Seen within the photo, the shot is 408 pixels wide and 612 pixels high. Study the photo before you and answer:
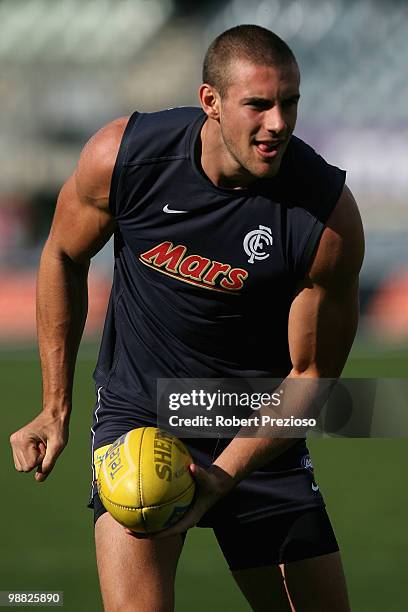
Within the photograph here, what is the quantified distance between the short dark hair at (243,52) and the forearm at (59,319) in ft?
3.24

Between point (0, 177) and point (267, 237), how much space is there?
1433 cm

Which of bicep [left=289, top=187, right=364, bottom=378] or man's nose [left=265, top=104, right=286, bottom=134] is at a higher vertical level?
Result: man's nose [left=265, top=104, right=286, bottom=134]

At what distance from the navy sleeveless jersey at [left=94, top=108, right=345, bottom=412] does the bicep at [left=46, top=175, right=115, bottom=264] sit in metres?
0.06

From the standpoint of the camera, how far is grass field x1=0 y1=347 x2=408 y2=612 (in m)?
6.54

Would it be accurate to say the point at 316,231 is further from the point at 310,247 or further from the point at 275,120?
the point at 275,120

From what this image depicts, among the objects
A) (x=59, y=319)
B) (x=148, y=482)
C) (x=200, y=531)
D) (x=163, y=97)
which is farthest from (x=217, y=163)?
(x=163, y=97)

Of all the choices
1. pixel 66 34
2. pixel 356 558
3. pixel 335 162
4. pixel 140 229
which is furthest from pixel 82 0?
pixel 140 229

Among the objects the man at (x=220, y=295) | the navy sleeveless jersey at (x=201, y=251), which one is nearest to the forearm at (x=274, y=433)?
the man at (x=220, y=295)

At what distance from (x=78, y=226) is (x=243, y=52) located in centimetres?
100

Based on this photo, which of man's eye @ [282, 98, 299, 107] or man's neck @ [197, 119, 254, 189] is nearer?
man's eye @ [282, 98, 299, 107]

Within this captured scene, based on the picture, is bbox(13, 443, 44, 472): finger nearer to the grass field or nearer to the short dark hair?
the short dark hair

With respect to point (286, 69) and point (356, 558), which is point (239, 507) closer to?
point (286, 69)

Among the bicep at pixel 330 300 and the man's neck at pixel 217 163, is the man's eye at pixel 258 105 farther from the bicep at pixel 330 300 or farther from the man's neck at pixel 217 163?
the bicep at pixel 330 300

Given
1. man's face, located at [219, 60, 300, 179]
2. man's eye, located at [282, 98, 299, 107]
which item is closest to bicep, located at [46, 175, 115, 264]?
man's face, located at [219, 60, 300, 179]
